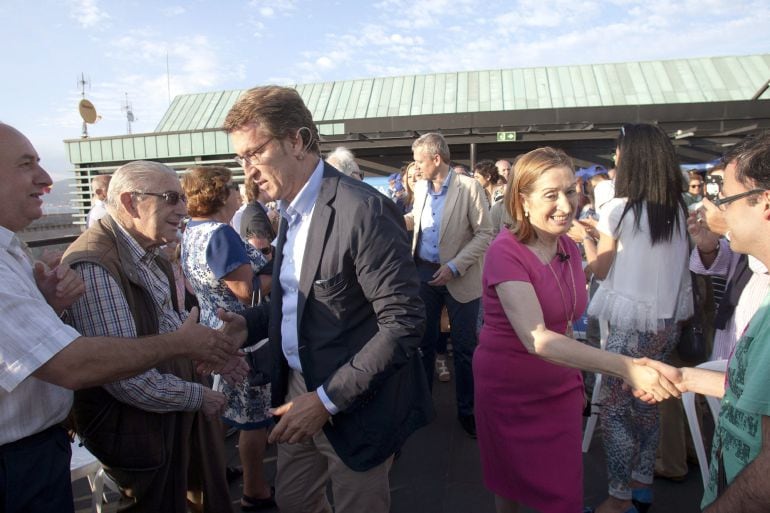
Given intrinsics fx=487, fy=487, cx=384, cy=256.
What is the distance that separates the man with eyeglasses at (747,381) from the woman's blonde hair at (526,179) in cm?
72

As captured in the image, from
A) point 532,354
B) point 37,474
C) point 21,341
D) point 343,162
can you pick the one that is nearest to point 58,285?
point 21,341

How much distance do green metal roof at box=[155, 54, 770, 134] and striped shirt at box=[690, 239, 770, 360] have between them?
17459 mm

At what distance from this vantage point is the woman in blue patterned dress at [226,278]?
281cm

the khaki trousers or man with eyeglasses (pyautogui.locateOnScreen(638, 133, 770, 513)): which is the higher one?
man with eyeglasses (pyautogui.locateOnScreen(638, 133, 770, 513))

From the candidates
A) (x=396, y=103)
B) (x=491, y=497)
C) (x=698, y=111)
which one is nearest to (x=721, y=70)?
(x=698, y=111)

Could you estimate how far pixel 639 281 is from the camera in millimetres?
2611

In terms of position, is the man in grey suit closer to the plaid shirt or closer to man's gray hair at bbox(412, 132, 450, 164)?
man's gray hair at bbox(412, 132, 450, 164)

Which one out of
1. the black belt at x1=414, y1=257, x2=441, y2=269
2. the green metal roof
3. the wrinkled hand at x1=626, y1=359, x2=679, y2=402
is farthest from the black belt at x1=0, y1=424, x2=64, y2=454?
the green metal roof

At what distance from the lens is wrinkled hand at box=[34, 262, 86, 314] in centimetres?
168

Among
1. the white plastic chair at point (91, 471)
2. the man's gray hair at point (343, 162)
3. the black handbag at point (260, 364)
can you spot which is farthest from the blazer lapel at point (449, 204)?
the white plastic chair at point (91, 471)

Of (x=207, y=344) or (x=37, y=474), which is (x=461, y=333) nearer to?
(x=207, y=344)

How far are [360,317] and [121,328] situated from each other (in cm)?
95

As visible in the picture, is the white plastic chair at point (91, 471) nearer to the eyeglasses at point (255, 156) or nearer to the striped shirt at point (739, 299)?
the eyeglasses at point (255, 156)

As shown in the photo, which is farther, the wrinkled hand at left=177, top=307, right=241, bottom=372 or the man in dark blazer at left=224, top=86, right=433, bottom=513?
the wrinkled hand at left=177, top=307, right=241, bottom=372
